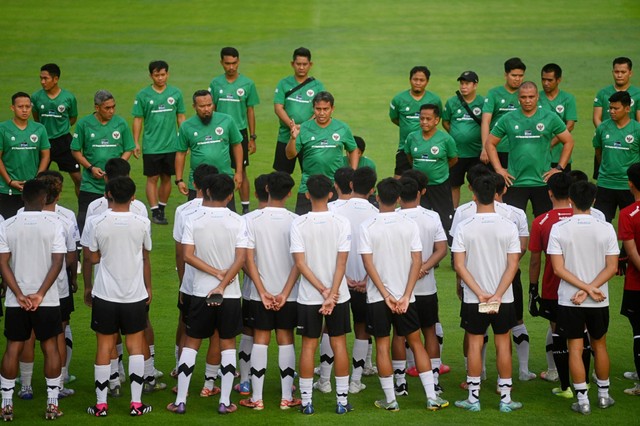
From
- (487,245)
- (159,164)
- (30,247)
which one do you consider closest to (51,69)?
(159,164)

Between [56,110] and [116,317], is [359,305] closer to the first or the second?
[116,317]

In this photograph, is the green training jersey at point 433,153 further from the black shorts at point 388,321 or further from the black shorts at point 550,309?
the black shorts at point 388,321

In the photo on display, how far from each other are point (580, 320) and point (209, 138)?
19.0 ft

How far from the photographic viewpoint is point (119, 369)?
1083cm

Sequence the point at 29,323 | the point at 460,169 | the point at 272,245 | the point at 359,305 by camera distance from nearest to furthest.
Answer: the point at 29,323
the point at 272,245
the point at 359,305
the point at 460,169

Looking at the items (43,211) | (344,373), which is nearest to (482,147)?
(344,373)

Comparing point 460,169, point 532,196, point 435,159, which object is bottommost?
point 532,196

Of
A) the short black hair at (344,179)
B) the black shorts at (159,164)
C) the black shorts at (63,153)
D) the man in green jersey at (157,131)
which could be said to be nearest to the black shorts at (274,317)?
the short black hair at (344,179)

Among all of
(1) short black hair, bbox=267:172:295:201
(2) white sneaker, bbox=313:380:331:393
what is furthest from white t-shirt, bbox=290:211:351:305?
(2) white sneaker, bbox=313:380:331:393

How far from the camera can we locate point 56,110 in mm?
16062

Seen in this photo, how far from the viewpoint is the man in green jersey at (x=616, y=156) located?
45.4 ft

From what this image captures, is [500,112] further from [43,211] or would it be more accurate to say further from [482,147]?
[43,211]

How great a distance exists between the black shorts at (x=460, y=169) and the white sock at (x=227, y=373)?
6.63m

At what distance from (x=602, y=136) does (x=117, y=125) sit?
6.21 m
